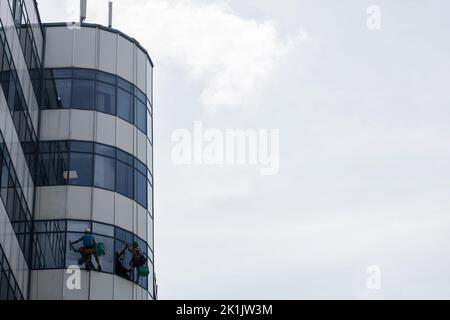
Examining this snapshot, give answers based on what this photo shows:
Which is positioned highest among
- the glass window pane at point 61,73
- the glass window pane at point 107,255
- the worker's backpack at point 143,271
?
the glass window pane at point 61,73

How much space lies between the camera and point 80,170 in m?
49.9

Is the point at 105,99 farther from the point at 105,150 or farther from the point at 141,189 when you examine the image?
the point at 141,189

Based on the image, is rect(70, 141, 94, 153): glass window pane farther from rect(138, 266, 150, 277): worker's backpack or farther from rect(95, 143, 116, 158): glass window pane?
rect(138, 266, 150, 277): worker's backpack

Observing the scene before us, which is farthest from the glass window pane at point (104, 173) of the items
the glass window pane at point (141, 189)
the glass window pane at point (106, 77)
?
the glass window pane at point (106, 77)

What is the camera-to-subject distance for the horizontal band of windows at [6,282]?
4022 cm

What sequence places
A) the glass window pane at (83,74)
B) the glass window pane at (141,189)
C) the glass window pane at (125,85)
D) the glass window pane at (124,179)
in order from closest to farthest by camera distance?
the glass window pane at (124,179) < the glass window pane at (83,74) < the glass window pane at (141,189) < the glass window pane at (125,85)

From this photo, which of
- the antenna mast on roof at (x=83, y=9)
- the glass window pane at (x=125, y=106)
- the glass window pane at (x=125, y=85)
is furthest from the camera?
the antenna mast on roof at (x=83, y=9)

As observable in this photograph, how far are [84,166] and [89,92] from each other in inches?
168

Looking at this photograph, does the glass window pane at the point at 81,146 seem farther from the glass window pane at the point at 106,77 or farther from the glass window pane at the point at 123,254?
the glass window pane at the point at 123,254

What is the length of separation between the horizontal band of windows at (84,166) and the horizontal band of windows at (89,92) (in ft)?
7.45

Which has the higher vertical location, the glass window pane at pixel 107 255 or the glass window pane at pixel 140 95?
the glass window pane at pixel 140 95

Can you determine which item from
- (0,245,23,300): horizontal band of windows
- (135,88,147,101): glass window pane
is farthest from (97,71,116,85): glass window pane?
(0,245,23,300): horizontal band of windows
